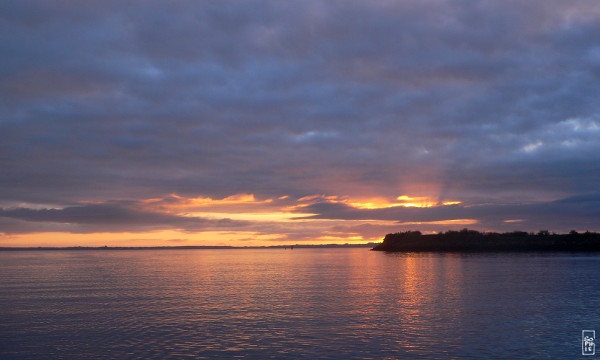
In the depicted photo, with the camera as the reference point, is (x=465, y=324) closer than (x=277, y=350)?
No

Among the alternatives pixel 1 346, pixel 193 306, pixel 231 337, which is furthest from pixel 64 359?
pixel 193 306

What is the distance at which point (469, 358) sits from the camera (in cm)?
2580

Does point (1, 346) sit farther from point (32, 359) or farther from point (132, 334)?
point (132, 334)

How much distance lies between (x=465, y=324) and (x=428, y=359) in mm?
10119

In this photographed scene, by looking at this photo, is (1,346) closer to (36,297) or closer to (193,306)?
(193,306)

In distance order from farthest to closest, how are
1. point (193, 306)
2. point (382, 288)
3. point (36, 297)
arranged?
point (382, 288) < point (36, 297) < point (193, 306)

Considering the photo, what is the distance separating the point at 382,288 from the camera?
193 feet

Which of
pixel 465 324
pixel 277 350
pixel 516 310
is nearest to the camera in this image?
pixel 277 350

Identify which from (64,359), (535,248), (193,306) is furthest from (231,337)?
(535,248)

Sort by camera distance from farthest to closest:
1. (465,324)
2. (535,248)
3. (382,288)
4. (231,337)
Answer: (535,248), (382,288), (465,324), (231,337)

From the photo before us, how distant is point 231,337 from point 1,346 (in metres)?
12.9

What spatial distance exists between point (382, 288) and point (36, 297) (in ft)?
119

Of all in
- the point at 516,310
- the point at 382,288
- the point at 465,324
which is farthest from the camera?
the point at 382,288

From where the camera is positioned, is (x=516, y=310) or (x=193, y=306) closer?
(x=516, y=310)
